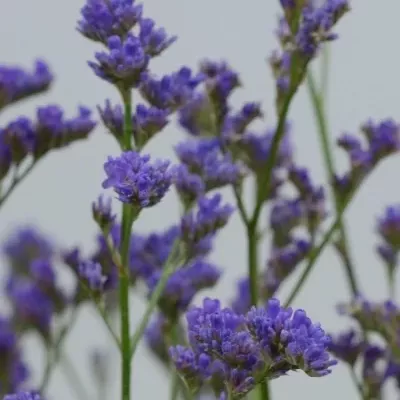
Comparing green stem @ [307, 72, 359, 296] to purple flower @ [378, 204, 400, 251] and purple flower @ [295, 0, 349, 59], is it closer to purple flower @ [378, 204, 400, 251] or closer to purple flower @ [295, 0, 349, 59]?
purple flower @ [378, 204, 400, 251]

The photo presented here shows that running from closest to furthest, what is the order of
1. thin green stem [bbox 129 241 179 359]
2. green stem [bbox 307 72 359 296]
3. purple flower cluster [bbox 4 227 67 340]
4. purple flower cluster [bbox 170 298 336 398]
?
purple flower cluster [bbox 170 298 336 398], thin green stem [bbox 129 241 179 359], green stem [bbox 307 72 359 296], purple flower cluster [bbox 4 227 67 340]

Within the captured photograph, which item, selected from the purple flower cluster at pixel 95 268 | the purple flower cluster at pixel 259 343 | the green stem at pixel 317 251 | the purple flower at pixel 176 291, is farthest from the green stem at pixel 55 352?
the purple flower cluster at pixel 259 343

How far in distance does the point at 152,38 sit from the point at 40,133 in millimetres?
147

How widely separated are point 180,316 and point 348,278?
135 mm

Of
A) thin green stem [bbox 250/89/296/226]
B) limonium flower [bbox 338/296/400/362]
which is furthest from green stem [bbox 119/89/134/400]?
limonium flower [bbox 338/296/400/362]

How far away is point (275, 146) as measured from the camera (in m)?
0.61

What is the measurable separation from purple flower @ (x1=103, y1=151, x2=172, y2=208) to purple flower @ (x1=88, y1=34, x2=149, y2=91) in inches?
2.3

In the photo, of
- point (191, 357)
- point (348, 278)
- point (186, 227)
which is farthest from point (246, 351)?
point (348, 278)

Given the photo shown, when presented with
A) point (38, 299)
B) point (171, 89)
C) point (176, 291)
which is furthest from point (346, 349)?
point (38, 299)

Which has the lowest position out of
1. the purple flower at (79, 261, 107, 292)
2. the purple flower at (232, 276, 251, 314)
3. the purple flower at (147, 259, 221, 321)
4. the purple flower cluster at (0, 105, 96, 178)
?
the purple flower at (79, 261, 107, 292)

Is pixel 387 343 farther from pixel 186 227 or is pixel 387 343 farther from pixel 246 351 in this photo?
pixel 246 351

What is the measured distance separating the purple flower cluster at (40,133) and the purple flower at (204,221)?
0.10 metres

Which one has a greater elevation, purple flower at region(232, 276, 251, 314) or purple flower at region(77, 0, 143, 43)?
purple flower at region(77, 0, 143, 43)

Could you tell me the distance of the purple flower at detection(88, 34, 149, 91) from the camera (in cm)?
54
